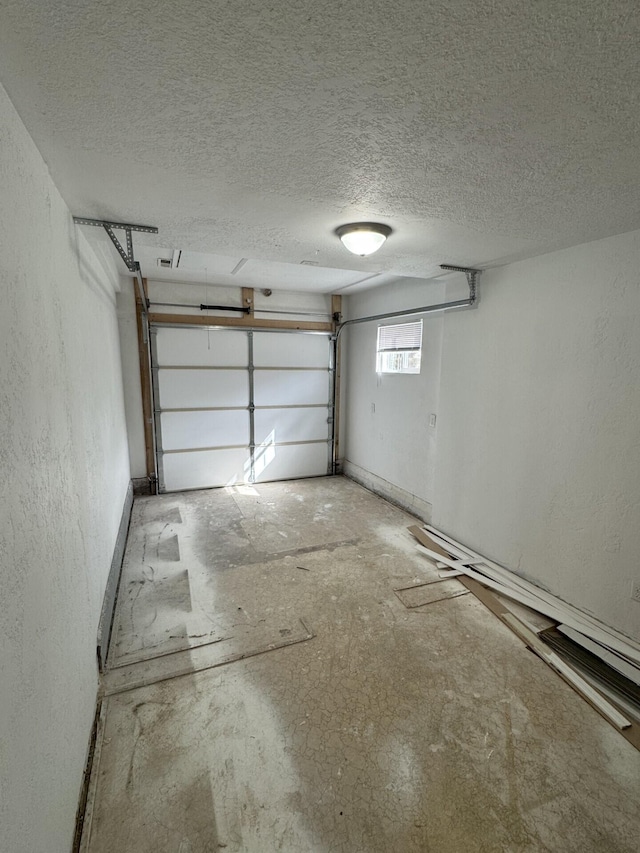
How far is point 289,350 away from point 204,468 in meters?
2.06

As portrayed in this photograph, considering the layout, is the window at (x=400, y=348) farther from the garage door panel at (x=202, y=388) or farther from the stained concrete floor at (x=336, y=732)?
the stained concrete floor at (x=336, y=732)

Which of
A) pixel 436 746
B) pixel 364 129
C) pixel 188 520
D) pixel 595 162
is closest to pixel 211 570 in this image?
pixel 188 520

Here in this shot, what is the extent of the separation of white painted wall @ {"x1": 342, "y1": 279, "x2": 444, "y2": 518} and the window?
0.29 feet

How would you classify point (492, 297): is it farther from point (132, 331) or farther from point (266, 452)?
point (132, 331)

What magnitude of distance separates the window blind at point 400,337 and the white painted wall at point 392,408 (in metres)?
0.10

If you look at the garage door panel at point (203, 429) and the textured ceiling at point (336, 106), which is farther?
the garage door panel at point (203, 429)

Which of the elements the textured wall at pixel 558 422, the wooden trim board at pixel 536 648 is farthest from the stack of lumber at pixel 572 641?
the textured wall at pixel 558 422

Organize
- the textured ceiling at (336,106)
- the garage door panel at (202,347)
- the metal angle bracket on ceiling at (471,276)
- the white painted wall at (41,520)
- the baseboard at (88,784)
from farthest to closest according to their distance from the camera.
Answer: the garage door panel at (202,347) < the metal angle bracket on ceiling at (471,276) < the baseboard at (88,784) < the white painted wall at (41,520) < the textured ceiling at (336,106)

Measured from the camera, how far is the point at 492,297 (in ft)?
9.83

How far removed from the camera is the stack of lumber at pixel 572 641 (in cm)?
189

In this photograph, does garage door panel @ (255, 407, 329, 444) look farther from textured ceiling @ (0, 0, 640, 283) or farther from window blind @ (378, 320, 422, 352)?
textured ceiling @ (0, 0, 640, 283)

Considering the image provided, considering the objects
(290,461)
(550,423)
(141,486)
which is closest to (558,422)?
(550,423)

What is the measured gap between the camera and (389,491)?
15.5 feet

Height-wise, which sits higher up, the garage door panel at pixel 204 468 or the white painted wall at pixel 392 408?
the white painted wall at pixel 392 408
